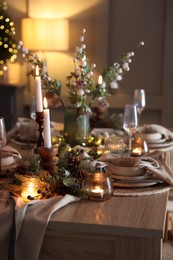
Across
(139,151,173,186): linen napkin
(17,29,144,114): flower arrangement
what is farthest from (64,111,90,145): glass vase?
(139,151,173,186): linen napkin

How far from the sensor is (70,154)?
5.82ft

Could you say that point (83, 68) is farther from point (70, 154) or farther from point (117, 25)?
point (117, 25)

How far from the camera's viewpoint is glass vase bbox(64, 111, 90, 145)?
2338 millimetres

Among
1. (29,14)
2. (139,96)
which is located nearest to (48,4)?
(29,14)

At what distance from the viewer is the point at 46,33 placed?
4238mm

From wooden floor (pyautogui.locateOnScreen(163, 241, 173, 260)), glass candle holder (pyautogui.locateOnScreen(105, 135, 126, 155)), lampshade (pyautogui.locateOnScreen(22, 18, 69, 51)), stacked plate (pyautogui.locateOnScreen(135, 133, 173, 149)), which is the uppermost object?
lampshade (pyautogui.locateOnScreen(22, 18, 69, 51))

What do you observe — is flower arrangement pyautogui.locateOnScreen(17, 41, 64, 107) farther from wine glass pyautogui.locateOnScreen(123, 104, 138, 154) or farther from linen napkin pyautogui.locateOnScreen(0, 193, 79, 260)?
linen napkin pyautogui.locateOnScreen(0, 193, 79, 260)

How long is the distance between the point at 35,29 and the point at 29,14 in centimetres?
33

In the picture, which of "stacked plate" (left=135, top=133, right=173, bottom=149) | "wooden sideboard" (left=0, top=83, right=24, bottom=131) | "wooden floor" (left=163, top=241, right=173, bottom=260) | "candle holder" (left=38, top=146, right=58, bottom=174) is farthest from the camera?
"wooden sideboard" (left=0, top=83, right=24, bottom=131)

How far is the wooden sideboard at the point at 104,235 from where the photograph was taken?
1376 millimetres

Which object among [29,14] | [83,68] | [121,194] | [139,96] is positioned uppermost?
[29,14]

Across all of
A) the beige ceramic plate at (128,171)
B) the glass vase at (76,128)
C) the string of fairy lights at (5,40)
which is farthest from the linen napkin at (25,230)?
the string of fairy lights at (5,40)

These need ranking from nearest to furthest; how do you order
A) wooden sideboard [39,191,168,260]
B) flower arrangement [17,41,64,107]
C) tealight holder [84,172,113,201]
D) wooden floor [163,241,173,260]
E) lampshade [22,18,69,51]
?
wooden sideboard [39,191,168,260]
tealight holder [84,172,113,201]
wooden floor [163,241,173,260]
flower arrangement [17,41,64,107]
lampshade [22,18,69,51]

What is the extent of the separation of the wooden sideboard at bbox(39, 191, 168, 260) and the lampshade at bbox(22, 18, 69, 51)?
297 centimetres
